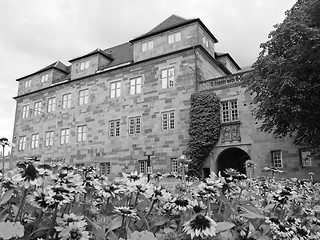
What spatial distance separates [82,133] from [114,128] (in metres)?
4.05

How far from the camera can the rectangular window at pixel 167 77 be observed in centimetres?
2452

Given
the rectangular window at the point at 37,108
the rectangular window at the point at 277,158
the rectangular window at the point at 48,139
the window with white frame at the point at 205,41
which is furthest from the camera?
the rectangular window at the point at 37,108

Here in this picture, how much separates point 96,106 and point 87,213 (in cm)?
2689

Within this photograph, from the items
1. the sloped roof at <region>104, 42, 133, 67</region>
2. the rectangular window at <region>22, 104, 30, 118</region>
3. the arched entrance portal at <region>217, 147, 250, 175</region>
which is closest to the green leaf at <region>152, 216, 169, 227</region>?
the arched entrance portal at <region>217, 147, 250, 175</region>

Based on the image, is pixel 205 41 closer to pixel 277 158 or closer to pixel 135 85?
pixel 135 85

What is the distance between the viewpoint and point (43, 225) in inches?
75.1

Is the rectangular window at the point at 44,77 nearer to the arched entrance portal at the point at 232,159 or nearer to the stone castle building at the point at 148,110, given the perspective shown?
the stone castle building at the point at 148,110

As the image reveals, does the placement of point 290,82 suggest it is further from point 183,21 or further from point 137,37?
point 137,37

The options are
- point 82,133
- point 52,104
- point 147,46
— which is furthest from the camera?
point 52,104

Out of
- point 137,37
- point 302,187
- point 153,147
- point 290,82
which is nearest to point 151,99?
point 153,147

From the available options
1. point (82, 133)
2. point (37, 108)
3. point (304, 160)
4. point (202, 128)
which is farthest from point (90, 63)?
point (304, 160)

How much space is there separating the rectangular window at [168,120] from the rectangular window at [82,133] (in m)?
8.92

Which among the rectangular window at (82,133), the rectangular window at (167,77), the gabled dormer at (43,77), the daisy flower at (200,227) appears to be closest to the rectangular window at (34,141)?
the gabled dormer at (43,77)

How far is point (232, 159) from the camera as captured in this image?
23516 mm
